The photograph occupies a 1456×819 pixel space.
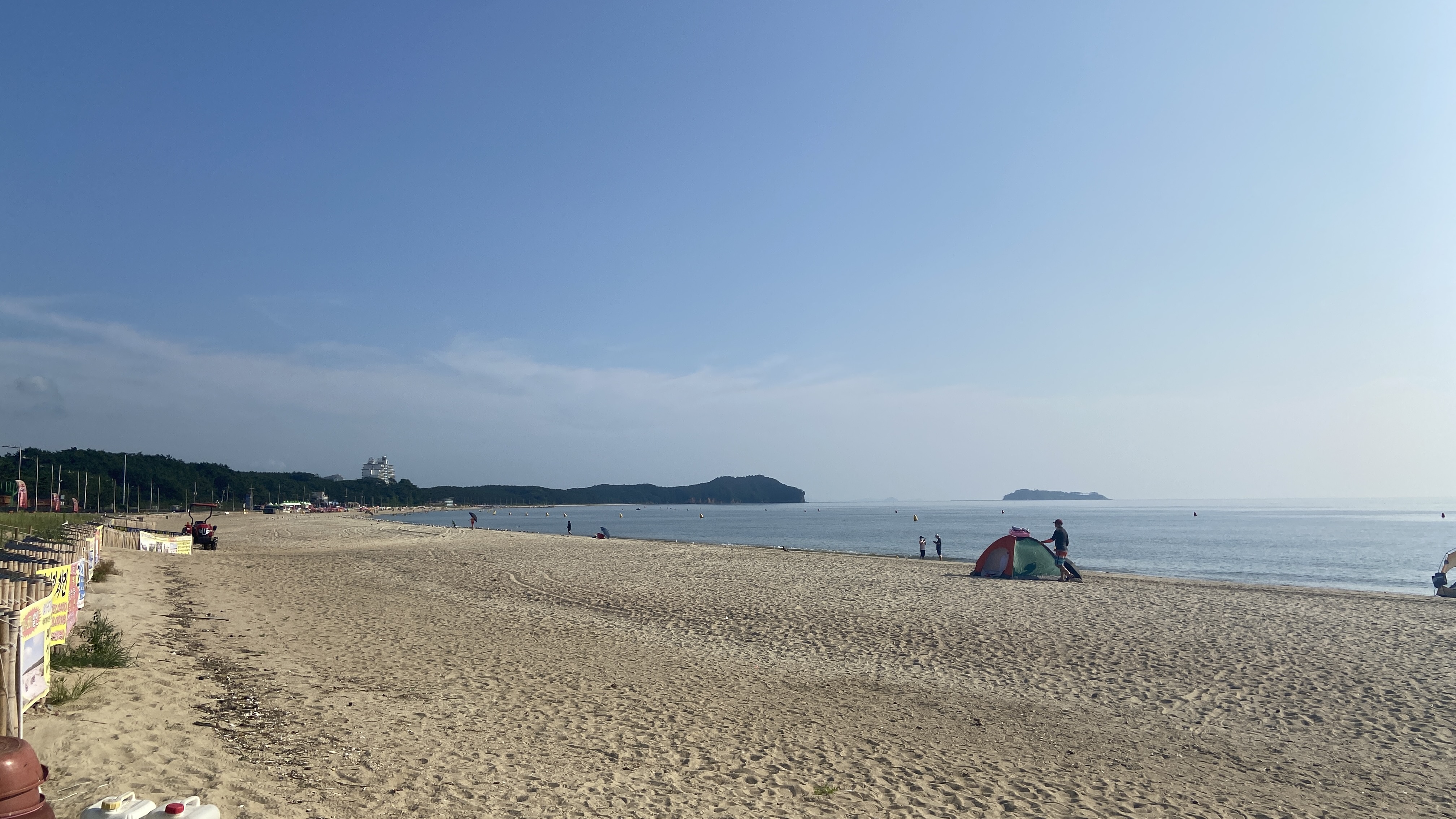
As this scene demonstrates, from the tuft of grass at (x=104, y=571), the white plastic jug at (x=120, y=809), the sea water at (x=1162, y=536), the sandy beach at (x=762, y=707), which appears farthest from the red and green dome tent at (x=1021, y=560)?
the tuft of grass at (x=104, y=571)

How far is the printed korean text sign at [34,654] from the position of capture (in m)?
4.66

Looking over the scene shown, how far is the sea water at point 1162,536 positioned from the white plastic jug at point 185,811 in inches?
1184

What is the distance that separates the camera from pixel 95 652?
768 cm

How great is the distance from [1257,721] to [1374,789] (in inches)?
73.0

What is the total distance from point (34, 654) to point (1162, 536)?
67.2m

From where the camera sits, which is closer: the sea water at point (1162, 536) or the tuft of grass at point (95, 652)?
the tuft of grass at point (95, 652)

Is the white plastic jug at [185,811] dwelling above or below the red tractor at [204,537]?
above

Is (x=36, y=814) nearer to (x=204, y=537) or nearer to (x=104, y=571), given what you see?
(x=104, y=571)

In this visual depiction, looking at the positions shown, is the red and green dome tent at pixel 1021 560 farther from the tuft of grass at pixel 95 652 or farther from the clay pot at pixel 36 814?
the clay pot at pixel 36 814

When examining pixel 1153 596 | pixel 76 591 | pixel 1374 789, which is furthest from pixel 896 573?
pixel 76 591

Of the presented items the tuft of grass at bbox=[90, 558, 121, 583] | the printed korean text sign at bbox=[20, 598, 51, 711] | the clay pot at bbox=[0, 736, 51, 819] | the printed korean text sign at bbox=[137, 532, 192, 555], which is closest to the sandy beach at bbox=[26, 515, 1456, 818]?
the printed korean text sign at bbox=[20, 598, 51, 711]

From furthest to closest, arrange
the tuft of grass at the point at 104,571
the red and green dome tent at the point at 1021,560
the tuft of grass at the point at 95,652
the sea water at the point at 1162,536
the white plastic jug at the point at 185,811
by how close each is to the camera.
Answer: the sea water at the point at 1162,536, the red and green dome tent at the point at 1021,560, the tuft of grass at the point at 104,571, the tuft of grass at the point at 95,652, the white plastic jug at the point at 185,811

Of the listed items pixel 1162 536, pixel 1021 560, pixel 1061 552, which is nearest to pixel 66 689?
pixel 1021 560

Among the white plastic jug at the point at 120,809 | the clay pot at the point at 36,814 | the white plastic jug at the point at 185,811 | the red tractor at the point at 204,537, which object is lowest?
the red tractor at the point at 204,537
